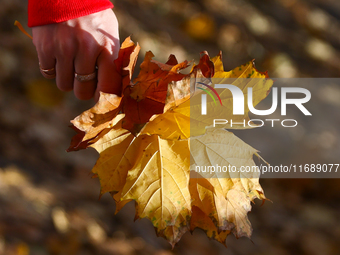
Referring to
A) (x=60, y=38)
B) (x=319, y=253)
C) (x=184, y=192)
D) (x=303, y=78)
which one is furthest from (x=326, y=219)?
(x=60, y=38)

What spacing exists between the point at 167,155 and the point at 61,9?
A: 0.81 ft

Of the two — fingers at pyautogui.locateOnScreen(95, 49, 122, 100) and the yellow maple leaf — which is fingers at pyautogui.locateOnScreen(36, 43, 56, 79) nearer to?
fingers at pyautogui.locateOnScreen(95, 49, 122, 100)

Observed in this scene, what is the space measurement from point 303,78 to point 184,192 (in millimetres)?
1061

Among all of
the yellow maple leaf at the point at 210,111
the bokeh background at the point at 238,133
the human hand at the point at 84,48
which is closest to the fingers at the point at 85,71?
the human hand at the point at 84,48

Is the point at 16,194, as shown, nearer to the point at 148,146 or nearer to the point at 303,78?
the point at 148,146

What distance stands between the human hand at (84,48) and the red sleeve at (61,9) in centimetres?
1

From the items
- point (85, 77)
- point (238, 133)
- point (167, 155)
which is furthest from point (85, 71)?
point (238, 133)

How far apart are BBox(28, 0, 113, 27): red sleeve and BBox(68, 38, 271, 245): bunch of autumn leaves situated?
0.37ft

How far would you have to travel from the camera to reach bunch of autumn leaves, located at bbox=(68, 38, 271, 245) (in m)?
0.29

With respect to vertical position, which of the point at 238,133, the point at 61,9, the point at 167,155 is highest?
the point at 61,9

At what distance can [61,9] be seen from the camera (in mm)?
370

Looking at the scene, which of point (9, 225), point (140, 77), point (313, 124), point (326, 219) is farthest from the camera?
point (313, 124)

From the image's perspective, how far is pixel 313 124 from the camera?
3.63 ft

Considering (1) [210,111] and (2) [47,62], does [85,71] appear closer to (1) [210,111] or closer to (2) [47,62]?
(2) [47,62]
